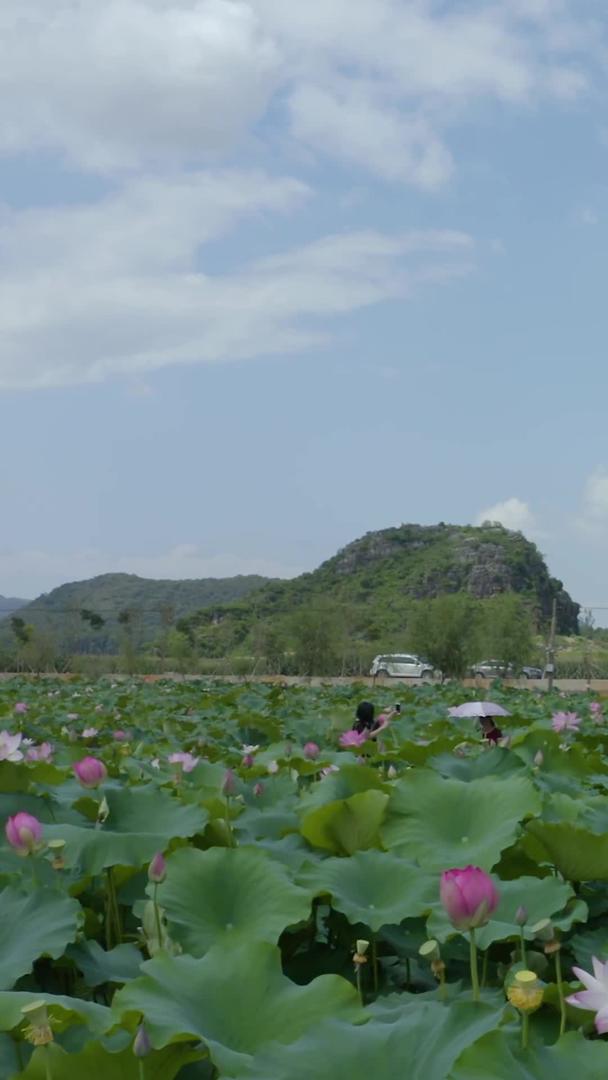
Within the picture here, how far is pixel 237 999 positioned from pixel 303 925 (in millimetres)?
471

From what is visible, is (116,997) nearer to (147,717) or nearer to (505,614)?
(147,717)

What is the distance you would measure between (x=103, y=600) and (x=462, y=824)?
283 ft

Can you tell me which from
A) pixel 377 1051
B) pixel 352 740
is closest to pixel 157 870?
pixel 377 1051

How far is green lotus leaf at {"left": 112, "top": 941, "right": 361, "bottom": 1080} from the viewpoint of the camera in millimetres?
1190

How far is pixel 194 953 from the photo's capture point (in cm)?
154

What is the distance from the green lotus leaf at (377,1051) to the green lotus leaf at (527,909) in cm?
43

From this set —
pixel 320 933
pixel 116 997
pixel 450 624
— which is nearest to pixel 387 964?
pixel 320 933

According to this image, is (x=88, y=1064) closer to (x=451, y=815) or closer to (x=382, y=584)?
(x=451, y=815)

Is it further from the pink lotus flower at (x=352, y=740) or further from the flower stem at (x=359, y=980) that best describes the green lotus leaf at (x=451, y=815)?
the pink lotus flower at (x=352, y=740)

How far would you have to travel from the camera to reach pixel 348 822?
6.41 ft

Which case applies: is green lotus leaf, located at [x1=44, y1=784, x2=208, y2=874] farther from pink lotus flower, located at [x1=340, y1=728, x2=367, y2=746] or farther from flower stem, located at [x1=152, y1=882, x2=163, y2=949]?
pink lotus flower, located at [x1=340, y1=728, x2=367, y2=746]

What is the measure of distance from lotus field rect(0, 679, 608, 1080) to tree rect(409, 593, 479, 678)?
25.3 meters

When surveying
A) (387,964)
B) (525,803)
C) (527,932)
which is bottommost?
(387,964)

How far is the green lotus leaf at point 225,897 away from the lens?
1.56m
